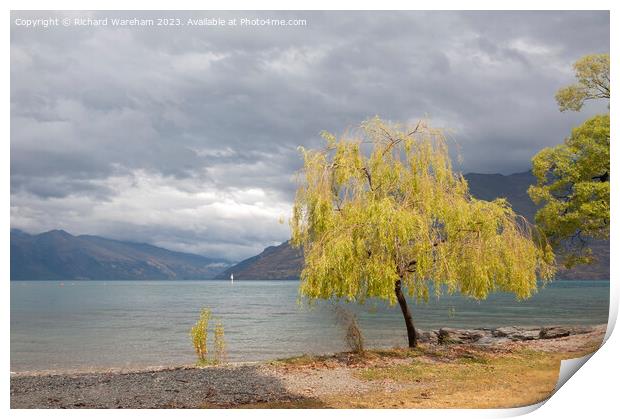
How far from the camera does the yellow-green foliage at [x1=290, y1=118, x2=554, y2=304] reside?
11867mm

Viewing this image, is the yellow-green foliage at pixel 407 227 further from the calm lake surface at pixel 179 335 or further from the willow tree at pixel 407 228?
the calm lake surface at pixel 179 335

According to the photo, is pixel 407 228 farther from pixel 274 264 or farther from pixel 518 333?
pixel 274 264

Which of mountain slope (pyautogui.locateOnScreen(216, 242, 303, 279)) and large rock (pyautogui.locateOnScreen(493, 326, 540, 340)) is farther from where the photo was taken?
mountain slope (pyautogui.locateOnScreen(216, 242, 303, 279))

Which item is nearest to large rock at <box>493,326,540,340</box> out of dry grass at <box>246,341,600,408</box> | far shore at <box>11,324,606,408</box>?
dry grass at <box>246,341,600,408</box>

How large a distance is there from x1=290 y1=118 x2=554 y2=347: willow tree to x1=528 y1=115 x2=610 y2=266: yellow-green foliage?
107 inches

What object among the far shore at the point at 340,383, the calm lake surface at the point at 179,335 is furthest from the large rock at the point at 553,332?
the far shore at the point at 340,383

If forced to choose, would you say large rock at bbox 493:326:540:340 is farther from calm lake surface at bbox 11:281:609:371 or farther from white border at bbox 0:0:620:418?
white border at bbox 0:0:620:418

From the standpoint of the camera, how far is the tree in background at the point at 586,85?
13102 millimetres

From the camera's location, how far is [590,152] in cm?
1466

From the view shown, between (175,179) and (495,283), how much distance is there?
7720 mm

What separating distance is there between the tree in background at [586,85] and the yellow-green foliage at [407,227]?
10.8 feet

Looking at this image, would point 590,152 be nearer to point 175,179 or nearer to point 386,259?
point 386,259

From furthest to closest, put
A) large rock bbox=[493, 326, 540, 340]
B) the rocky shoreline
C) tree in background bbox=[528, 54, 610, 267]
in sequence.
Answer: large rock bbox=[493, 326, 540, 340]
the rocky shoreline
tree in background bbox=[528, 54, 610, 267]
